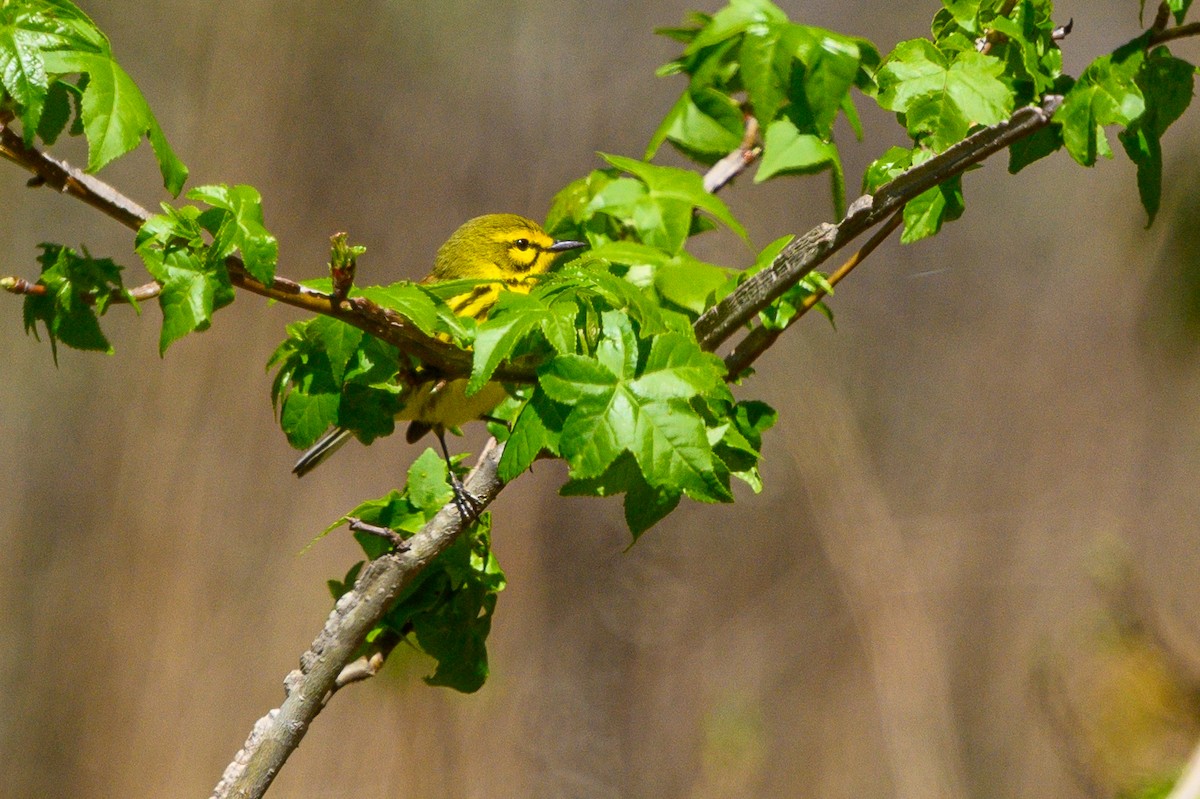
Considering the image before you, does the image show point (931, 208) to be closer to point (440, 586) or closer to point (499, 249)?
point (440, 586)

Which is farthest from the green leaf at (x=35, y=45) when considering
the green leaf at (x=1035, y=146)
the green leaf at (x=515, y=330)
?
the green leaf at (x=1035, y=146)

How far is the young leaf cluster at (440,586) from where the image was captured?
4.84ft

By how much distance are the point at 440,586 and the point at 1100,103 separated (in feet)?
3.38

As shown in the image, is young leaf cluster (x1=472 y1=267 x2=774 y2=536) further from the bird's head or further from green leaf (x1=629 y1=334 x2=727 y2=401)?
the bird's head

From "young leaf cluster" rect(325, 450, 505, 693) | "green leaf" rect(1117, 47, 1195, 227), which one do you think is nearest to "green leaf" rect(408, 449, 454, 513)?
"young leaf cluster" rect(325, 450, 505, 693)

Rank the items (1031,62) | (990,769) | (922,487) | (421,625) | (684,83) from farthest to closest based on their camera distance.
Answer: (684,83) → (922,487) → (990,769) → (421,625) → (1031,62)

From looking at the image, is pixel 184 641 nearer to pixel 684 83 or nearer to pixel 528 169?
pixel 528 169

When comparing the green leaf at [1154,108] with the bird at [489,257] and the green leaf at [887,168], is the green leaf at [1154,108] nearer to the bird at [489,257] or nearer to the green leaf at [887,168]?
the green leaf at [887,168]

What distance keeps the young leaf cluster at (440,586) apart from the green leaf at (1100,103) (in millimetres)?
886

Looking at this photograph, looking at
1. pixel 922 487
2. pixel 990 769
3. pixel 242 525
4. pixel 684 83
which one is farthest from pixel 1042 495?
pixel 242 525

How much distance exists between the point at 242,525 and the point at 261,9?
2.21 m

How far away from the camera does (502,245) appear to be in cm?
255

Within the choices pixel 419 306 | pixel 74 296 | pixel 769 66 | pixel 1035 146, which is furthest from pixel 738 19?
pixel 74 296

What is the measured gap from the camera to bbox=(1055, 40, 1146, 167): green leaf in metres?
1.20
